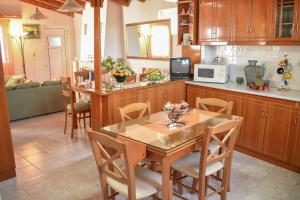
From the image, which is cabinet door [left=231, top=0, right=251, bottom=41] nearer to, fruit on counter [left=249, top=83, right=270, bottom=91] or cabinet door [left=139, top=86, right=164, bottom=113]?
fruit on counter [left=249, top=83, right=270, bottom=91]

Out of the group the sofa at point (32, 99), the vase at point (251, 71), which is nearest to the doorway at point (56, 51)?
the sofa at point (32, 99)

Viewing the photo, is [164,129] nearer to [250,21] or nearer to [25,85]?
[250,21]

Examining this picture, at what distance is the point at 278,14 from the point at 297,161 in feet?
5.97

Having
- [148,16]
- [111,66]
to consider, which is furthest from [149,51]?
[111,66]

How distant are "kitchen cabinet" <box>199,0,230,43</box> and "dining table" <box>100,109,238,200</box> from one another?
5.38ft

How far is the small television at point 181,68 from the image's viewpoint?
4441 millimetres

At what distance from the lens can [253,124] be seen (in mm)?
3564

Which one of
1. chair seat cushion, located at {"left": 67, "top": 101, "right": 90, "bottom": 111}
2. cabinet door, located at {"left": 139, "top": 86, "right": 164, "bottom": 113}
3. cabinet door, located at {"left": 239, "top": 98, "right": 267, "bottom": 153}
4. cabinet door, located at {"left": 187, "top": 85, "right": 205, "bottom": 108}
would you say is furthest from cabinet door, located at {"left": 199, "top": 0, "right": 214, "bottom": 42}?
chair seat cushion, located at {"left": 67, "top": 101, "right": 90, "bottom": 111}

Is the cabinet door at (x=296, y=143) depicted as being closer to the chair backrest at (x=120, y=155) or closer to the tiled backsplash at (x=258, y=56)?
the tiled backsplash at (x=258, y=56)

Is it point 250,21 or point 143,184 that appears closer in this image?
point 143,184

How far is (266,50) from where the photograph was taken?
3.88 m

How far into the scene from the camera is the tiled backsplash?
363 centimetres

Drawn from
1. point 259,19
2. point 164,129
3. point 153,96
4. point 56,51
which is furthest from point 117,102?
point 56,51

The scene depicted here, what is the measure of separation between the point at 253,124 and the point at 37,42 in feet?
25.1
